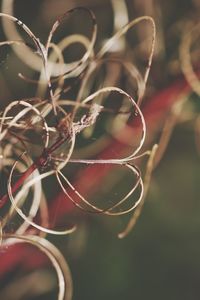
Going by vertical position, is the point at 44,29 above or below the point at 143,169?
above

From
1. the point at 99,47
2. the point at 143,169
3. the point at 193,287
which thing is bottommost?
the point at 193,287

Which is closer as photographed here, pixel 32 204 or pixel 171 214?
pixel 32 204

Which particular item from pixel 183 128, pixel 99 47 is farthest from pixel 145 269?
pixel 99 47

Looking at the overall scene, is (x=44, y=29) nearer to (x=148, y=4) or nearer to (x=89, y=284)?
(x=148, y=4)

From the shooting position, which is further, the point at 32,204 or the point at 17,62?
the point at 17,62

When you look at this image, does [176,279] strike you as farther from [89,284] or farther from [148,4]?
[148,4]

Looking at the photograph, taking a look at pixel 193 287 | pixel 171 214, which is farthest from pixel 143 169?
pixel 193 287
